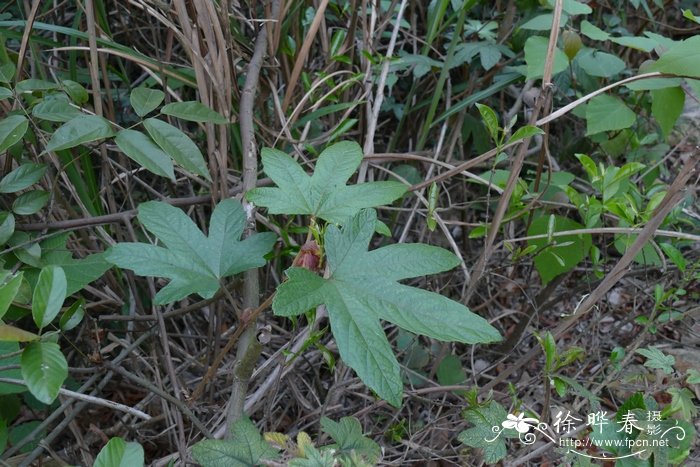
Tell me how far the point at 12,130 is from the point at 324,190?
513mm

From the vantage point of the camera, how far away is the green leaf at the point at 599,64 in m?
1.45

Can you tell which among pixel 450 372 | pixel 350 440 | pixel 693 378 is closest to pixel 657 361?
pixel 693 378

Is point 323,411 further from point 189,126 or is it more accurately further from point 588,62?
point 588,62

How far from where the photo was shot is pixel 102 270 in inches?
38.8

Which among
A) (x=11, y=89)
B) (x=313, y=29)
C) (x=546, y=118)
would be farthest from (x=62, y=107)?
(x=546, y=118)

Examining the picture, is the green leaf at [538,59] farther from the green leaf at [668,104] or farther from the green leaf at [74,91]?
the green leaf at [74,91]

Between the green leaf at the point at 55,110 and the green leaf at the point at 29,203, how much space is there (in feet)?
0.48

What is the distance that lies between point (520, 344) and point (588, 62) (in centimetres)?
72

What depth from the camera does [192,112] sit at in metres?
1.00

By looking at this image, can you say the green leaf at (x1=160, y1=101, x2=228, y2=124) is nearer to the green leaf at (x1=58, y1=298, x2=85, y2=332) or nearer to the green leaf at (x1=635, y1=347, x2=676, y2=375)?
the green leaf at (x1=58, y1=298, x2=85, y2=332)

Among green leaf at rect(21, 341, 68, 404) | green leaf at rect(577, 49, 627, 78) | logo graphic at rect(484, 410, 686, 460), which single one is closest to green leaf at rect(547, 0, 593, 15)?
green leaf at rect(577, 49, 627, 78)

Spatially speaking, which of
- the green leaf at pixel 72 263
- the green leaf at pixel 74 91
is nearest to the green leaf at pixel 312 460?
the green leaf at pixel 72 263

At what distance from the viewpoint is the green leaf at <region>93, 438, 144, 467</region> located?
0.80 meters

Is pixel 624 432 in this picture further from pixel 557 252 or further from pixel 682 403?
pixel 557 252
